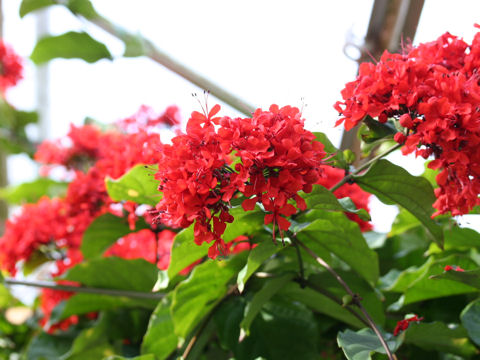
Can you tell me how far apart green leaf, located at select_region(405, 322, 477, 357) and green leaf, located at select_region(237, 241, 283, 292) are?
16cm

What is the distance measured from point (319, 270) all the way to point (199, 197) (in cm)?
28

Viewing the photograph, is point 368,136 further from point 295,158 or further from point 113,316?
point 113,316

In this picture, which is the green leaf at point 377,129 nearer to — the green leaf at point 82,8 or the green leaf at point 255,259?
the green leaf at point 255,259

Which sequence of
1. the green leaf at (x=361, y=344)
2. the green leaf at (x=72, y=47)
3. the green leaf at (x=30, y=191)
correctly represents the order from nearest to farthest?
the green leaf at (x=361, y=344), the green leaf at (x=72, y=47), the green leaf at (x=30, y=191)

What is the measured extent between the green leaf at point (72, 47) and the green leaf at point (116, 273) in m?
0.38

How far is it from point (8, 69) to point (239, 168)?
159 cm

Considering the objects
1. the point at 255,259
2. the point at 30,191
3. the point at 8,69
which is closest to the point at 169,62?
the point at 30,191

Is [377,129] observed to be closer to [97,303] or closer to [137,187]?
[137,187]

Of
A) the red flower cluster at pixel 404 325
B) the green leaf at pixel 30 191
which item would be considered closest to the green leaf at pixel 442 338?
the red flower cluster at pixel 404 325

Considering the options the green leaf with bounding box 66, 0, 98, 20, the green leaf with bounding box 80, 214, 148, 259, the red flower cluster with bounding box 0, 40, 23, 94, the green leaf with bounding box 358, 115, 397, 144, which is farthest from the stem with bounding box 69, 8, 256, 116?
the red flower cluster with bounding box 0, 40, 23, 94

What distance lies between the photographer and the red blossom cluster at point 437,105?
0.46 metres

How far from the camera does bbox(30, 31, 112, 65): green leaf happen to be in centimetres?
90

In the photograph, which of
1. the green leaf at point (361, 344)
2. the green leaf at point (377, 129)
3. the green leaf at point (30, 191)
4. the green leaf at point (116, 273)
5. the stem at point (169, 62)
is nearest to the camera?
the green leaf at point (361, 344)

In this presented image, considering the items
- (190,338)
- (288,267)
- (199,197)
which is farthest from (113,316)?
(199,197)
